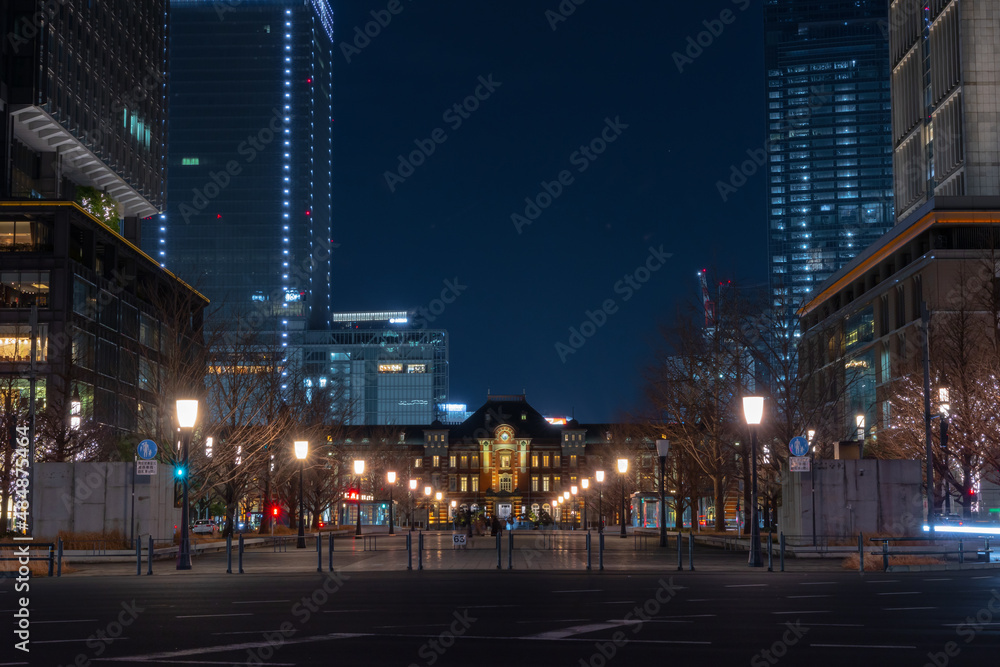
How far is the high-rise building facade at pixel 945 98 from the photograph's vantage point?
351ft

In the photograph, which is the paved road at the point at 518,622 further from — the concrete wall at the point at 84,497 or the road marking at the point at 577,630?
the concrete wall at the point at 84,497

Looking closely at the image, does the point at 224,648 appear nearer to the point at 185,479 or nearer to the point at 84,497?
the point at 185,479

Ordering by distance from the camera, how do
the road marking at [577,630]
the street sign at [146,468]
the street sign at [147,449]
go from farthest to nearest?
1. the street sign at [146,468]
2. the street sign at [147,449]
3. the road marking at [577,630]

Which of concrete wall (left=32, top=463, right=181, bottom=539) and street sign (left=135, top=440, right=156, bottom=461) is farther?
concrete wall (left=32, top=463, right=181, bottom=539)

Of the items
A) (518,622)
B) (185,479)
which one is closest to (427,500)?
(185,479)

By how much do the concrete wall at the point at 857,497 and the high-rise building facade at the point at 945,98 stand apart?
7156 centimetres

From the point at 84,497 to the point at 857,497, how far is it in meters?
26.3

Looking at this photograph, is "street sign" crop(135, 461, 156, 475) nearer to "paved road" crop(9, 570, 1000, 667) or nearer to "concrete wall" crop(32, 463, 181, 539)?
"concrete wall" crop(32, 463, 181, 539)

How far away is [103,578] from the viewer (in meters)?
28.2

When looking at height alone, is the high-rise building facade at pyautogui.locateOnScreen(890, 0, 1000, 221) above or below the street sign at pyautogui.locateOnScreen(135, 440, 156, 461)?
above

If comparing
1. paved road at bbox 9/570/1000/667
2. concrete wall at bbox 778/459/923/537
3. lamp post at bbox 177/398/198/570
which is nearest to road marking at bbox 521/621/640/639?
paved road at bbox 9/570/1000/667

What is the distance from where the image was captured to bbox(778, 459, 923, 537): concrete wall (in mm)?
36625

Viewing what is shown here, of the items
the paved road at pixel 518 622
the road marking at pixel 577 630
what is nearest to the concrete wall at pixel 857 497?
the paved road at pixel 518 622

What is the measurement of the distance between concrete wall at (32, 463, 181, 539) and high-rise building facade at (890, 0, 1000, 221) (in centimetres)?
8423
